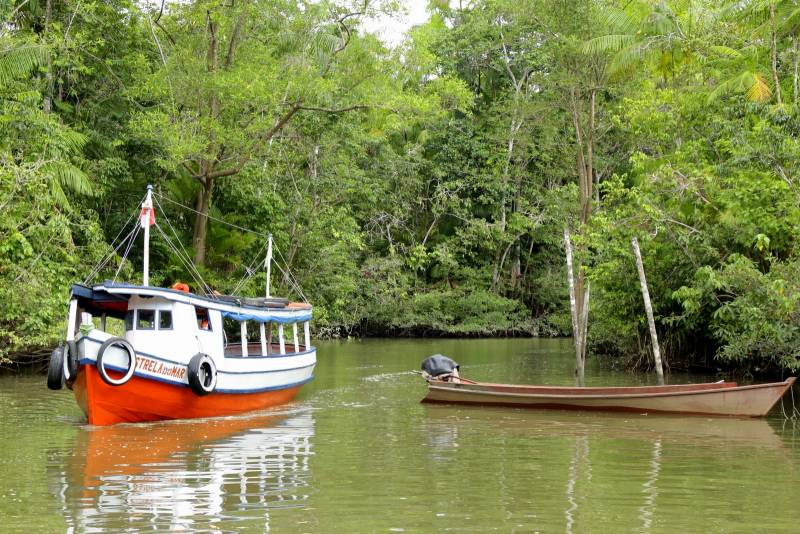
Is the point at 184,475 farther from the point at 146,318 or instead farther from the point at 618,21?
the point at 618,21

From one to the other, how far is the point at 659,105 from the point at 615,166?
17.7 meters

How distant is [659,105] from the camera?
25.3 m

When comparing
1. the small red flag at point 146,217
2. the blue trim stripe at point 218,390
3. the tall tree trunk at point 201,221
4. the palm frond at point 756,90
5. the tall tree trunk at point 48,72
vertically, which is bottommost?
the blue trim stripe at point 218,390

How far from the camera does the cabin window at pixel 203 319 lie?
17.1m

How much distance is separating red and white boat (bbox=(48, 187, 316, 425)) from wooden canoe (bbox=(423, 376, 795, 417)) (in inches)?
173

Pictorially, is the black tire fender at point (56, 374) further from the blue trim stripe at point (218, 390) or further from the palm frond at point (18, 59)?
the palm frond at point (18, 59)

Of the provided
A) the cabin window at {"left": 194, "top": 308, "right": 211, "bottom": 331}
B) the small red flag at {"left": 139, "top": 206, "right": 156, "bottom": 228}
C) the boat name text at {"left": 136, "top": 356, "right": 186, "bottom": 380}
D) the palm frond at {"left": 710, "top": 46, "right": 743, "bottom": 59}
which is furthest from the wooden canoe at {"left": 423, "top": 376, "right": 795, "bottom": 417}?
the palm frond at {"left": 710, "top": 46, "right": 743, "bottom": 59}

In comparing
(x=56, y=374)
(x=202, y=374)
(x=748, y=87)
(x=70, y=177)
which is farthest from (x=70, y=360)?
(x=748, y=87)

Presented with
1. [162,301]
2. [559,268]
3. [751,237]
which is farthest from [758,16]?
[559,268]

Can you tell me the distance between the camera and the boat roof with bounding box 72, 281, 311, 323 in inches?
613

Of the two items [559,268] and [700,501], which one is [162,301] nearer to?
[700,501]

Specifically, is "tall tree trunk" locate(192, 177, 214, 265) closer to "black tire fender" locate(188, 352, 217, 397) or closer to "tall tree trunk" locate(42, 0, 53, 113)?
"tall tree trunk" locate(42, 0, 53, 113)

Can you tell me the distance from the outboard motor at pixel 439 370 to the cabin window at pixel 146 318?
579cm

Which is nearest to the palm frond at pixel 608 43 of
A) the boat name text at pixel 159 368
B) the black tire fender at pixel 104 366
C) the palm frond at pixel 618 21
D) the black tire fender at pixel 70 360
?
the palm frond at pixel 618 21
